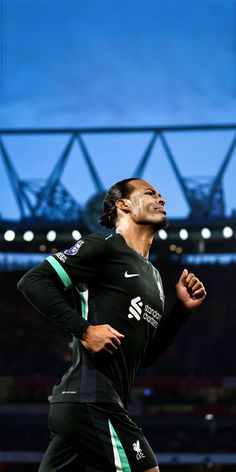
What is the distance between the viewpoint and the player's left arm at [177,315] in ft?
12.5

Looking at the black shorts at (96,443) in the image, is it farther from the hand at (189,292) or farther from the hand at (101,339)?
the hand at (189,292)

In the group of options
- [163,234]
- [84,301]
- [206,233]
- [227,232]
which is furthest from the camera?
[163,234]

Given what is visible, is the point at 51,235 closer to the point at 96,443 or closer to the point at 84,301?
the point at 84,301

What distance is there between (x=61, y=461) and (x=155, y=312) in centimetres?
82

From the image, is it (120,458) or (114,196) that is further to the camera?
(114,196)

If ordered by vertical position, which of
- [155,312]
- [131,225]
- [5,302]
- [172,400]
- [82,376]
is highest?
[5,302]

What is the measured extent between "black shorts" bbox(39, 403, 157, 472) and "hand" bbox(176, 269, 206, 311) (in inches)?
29.0

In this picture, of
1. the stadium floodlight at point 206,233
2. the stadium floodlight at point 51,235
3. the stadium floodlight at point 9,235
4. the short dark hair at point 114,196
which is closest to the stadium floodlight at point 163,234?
the stadium floodlight at point 206,233

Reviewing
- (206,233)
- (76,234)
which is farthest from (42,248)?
(206,233)

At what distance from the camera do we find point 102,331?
3.27 meters

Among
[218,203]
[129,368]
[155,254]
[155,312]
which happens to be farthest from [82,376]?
[155,254]

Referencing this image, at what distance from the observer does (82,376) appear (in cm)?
339

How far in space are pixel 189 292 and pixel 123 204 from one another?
0.57 meters

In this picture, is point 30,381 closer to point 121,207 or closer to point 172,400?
point 172,400
